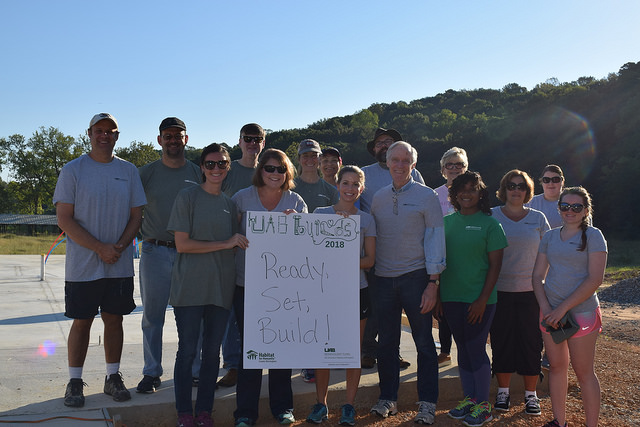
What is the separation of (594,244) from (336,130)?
7138 centimetres

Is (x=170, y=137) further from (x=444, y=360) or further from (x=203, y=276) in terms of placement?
(x=444, y=360)

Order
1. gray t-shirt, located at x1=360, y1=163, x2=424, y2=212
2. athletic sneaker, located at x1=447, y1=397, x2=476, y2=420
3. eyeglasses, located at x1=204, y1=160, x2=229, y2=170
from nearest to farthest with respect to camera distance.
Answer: eyeglasses, located at x1=204, y1=160, x2=229, y2=170
athletic sneaker, located at x1=447, y1=397, x2=476, y2=420
gray t-shirt, located at x1=360, y1=163, x2=424, y2=212

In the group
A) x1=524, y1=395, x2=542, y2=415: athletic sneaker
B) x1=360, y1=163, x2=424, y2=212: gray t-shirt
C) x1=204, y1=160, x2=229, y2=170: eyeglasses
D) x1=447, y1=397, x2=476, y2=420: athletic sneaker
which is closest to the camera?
x1=204, y1=160, x2=229, y2=170: eyeglasses

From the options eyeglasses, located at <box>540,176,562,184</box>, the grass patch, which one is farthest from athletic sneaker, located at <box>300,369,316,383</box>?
the grass patch

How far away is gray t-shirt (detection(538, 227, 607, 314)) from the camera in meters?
3.85

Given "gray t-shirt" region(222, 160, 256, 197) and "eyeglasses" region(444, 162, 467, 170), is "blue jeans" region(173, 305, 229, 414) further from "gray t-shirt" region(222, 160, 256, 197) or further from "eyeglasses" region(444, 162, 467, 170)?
"eyeglasses" region(444, 162, 467, 170)

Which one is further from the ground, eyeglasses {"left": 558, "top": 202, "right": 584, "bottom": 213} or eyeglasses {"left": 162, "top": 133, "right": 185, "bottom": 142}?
eyeglasses {"left": 162, "top": 133, "right": 185, "bottom": 142}

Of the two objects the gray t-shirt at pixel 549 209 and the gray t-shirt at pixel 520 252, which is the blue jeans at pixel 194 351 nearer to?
the gray t-shirt at pixel 520 252

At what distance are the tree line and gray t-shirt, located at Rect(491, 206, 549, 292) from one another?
41.1 metres

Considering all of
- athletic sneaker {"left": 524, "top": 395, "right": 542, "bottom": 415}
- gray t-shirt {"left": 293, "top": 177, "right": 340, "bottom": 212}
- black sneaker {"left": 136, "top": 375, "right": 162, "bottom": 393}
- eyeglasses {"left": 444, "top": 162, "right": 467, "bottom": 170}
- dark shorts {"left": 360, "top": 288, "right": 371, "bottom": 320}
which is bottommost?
athletic sneaker {"left": 524, "top": 395, "right": 542, "bottom": 415}

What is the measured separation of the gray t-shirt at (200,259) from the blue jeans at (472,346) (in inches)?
70.3

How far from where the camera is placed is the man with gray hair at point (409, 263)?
13.5 feet

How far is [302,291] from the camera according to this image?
4.06m

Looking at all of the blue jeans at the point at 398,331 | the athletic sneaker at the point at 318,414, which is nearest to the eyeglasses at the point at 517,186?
the blue jeans at the point at 398,331
